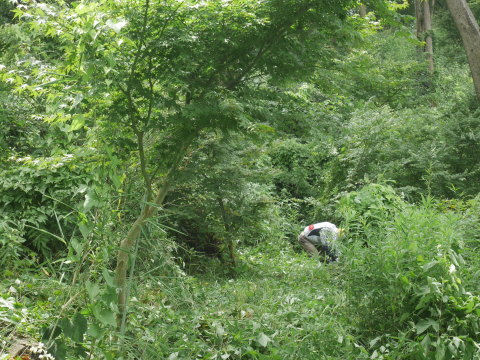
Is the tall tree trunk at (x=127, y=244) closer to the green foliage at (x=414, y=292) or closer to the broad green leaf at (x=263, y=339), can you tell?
the broad green leaf at (x=263, y=339)

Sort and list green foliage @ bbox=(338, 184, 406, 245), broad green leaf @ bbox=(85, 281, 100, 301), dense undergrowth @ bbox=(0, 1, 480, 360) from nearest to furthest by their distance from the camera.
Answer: broad green leaf @ bbox=(85, 281, 100, 301) → dense undergrowth @ bbox=(0, 1, 480, 360) → green foliage @ bbox=(338, 184, 406, 245)

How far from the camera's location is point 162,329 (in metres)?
3.99

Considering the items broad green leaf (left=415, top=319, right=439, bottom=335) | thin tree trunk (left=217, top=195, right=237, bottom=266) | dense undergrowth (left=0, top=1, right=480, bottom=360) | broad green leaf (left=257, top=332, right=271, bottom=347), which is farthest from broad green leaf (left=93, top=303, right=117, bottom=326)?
thin tree trunk (left=217, top=195, right=237, bottom=266)

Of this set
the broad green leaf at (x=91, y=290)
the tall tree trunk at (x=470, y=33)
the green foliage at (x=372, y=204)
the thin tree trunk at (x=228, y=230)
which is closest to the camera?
the broad green leaf at (x=91, y=290)

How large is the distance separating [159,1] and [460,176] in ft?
24.0

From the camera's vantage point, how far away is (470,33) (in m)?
10.1

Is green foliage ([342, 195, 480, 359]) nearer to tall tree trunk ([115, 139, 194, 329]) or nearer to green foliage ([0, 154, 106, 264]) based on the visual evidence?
tall tree trunk ([115, 139, 194, 329])

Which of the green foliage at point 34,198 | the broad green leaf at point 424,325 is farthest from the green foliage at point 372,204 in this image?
the green foliage at point 34,198

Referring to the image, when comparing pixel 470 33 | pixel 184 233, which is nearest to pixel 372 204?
pixel 184 233

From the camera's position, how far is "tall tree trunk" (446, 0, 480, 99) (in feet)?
32.9

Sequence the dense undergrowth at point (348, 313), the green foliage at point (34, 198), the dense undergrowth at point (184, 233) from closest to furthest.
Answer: the dense undergrowth at point (184, 233), the dense undergrowth at point (348, 313), the green foliage at point (34, 198)

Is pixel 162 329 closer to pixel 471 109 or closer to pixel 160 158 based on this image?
pixel 160 158

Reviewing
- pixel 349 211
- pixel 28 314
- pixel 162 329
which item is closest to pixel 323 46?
pixel 349 211

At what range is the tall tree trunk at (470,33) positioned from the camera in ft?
32.9
